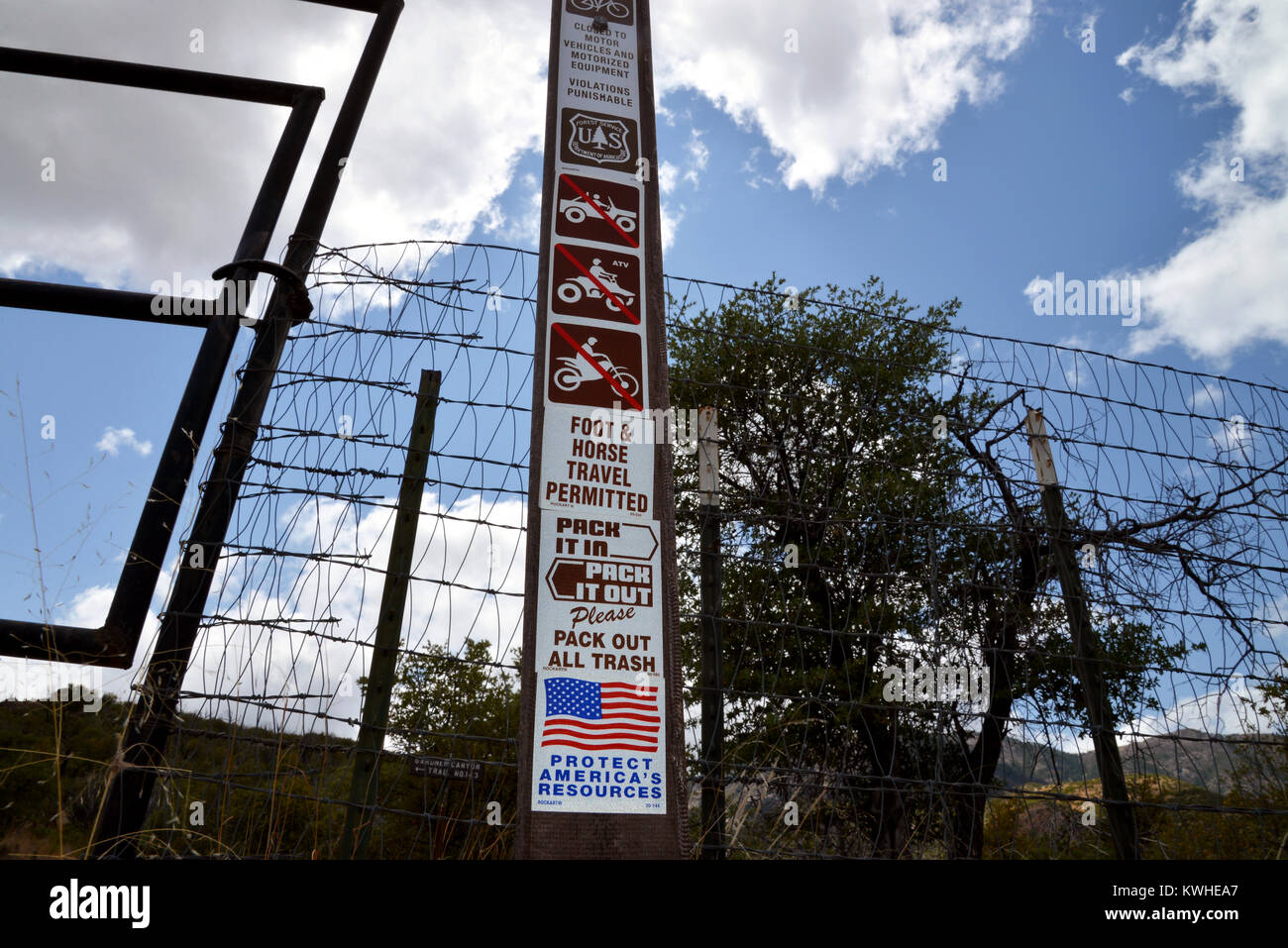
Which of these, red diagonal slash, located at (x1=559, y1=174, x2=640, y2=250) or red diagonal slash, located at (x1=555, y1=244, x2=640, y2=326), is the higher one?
red diagonal slash, located at (x1=559, y1=174, x2=640, y2=250)

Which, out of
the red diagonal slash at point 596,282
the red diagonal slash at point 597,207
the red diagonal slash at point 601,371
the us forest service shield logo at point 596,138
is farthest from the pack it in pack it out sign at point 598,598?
the us forest service shield logo at point 596,138

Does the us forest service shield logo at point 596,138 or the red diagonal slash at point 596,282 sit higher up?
the us forest service shield logo at point 596,138

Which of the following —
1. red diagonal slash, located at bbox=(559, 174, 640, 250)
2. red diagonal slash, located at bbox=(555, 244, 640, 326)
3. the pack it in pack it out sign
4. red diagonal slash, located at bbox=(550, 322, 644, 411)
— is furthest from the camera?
red diagonal slash, located at bbox=(559, 174, 640, 250)

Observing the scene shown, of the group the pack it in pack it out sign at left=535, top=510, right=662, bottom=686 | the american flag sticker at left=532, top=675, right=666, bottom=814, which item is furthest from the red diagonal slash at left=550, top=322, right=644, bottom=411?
the american flag sticker at left=532, top=675, right=666, bottom=814

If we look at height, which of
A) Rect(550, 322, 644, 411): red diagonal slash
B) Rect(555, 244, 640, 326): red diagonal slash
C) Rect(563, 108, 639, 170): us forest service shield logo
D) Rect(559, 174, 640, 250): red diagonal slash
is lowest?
Rect(550, 322, 644, 411): red diagonal slash

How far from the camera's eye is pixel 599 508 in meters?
2.60

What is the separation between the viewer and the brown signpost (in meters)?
2.32

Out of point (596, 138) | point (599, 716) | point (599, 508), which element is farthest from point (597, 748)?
point (596, 138)

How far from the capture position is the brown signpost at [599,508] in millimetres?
2318

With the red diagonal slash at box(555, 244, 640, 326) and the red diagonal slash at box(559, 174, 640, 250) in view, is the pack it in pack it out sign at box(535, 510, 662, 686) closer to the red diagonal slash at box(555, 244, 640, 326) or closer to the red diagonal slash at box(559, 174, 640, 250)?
the red diagonal slash at box(555, 244, 640, 326)

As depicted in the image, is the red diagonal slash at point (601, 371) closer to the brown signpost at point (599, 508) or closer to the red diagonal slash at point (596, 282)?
the brown signpost at point (599, 508)
